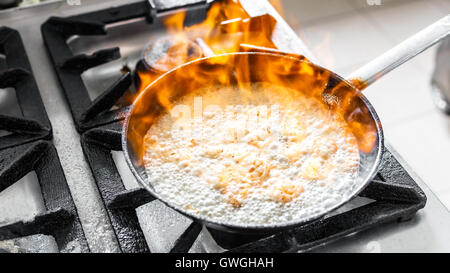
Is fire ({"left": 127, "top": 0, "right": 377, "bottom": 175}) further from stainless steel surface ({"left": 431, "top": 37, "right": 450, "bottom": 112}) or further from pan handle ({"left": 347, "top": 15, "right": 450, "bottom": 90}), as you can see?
stainless steel surface ({"left": 431, "top": 37, "right": 450, "bottom": 112})

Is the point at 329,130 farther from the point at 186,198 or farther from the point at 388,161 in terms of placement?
the point at 186,198

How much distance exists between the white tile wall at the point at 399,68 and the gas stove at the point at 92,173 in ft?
1.45

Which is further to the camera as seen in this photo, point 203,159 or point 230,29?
point 230,29

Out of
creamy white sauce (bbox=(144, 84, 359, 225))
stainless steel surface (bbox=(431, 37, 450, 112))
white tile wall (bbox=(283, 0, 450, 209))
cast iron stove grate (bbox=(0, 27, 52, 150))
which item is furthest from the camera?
stainless steel surface (bbox=(431, 37, 450, 112))

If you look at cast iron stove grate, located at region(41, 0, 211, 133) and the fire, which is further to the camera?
cast iron stove grate, located at region(41, 0, 211, 133)

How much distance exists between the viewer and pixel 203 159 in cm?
78

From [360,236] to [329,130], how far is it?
186 millimetres

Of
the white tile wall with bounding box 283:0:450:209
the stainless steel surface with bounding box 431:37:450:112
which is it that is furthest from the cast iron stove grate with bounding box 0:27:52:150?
the stainless steel surface with bounding box 431:37:450:112

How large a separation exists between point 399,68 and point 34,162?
1.17 m

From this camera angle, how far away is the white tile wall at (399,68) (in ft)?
4.25

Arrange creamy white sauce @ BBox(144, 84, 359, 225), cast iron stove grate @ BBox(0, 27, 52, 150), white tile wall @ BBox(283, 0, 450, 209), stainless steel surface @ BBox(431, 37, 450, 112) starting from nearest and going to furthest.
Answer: creamy white sauce @ BBox(144, 84, 359, 225) < cast iron stove grate @ BBox(0, 27, 52, 150) < white tile wall @ BBox(283, 0, 450, 209) < stainless steel surface @ BBox(431, 37, 450, 112)

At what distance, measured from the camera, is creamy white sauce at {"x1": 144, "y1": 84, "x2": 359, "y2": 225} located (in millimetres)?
715

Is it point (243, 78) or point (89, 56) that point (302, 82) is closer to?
point (243, 78)
